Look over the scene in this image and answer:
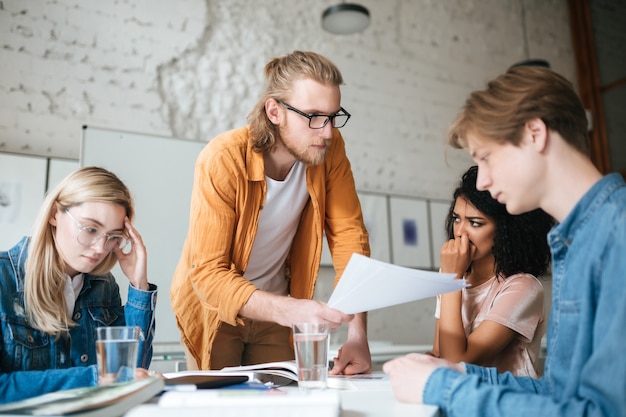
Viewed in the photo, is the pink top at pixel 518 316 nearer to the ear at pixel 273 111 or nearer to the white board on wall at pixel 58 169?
the ear at pixel 273 111

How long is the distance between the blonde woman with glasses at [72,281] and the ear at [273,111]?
50 cm

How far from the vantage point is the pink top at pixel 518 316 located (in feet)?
4.53

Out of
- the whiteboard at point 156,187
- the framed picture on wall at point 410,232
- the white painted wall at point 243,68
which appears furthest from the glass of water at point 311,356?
the framed picture on wall at point 410,232

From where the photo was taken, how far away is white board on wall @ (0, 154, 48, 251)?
9.20ft

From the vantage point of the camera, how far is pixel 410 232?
Answer: 408cm

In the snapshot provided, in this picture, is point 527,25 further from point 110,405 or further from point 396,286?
point 110,405

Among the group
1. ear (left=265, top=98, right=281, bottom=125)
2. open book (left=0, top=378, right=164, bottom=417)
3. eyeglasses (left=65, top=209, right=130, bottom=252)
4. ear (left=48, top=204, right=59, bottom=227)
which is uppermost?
ear (left=265, top=98, right=281, bottom=125)

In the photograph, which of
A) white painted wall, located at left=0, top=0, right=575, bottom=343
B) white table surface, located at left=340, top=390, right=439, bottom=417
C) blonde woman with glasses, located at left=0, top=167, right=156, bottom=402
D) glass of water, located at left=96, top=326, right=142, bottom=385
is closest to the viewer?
white table surface, located at left=340, top=390, right=439, bottom=417

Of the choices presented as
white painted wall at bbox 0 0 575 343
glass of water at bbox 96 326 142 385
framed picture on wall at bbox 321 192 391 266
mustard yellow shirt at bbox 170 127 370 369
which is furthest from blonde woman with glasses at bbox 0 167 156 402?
framed picture on wall at bbox 321 192 391 266

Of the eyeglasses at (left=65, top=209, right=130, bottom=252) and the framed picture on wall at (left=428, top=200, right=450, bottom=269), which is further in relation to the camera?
the framed picture on wall at (left=428, top=200, right=450, bottom=269)

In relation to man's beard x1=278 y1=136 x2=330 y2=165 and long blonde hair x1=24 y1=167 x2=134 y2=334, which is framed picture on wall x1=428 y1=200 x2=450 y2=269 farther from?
long blonde hair x1=24 y1=167 x2=134 y2=334

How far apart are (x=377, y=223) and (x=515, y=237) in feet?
7.85

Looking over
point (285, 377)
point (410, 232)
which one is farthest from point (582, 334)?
point (410, 232)

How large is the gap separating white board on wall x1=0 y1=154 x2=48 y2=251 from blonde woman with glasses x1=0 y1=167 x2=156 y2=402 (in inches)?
63.2
